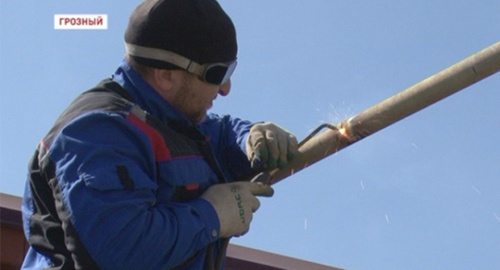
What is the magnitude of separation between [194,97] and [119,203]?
2.04 ft

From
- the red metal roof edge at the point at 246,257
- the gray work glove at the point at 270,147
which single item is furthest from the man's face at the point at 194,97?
the red metal roof edge at the point at 246,257

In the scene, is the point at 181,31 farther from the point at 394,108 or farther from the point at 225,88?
the point at 394,108

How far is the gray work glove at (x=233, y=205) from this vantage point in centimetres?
310

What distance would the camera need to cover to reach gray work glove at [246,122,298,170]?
11.3 ft

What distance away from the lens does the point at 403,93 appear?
11.3 feet

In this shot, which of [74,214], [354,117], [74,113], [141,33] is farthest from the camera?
[354,117]

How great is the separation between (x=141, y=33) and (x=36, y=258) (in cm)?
80

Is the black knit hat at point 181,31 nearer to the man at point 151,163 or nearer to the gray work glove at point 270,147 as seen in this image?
the man at point 151,163

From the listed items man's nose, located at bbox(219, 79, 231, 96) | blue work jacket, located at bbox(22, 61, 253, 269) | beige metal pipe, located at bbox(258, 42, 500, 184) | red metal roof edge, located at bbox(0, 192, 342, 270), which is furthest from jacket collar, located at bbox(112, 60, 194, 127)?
red metal roof edge, located at bbox(0, 192, 342, 270)

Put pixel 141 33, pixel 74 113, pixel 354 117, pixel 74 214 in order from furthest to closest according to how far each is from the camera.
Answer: pixel 354 117 < pixel 141 33 < pixel 74 113 < pixel 74 214

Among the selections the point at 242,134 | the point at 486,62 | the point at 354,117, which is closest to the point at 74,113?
the point at 242,134

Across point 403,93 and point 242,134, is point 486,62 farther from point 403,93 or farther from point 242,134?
point 242,134

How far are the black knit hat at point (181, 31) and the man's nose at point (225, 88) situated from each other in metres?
0.13

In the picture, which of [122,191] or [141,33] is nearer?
[122,191]
